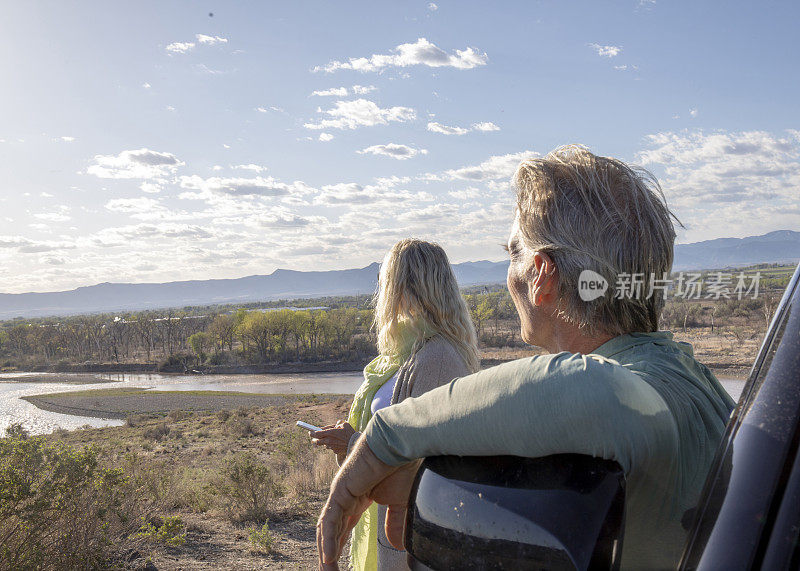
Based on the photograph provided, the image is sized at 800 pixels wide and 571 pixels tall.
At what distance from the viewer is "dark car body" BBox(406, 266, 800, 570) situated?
559 millimetres

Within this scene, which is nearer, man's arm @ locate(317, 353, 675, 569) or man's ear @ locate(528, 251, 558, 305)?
man's arm @ locate(317, 353, 675, 569)

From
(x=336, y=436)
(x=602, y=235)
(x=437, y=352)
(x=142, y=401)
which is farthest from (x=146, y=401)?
(x=602, y=235)

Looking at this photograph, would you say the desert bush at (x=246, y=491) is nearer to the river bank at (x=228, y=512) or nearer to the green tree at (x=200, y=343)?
the river bank at (x=228, y=512)

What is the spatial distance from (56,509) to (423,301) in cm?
494

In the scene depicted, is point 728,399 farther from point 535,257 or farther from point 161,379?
point 161,379

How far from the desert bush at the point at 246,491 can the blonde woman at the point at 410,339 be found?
254 inches

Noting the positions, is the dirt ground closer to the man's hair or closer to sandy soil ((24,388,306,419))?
the man's hair

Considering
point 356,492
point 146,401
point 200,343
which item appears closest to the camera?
point 356,492

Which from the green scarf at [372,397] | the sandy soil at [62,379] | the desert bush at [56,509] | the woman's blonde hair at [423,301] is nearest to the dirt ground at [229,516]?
the desert bush at [56,509]

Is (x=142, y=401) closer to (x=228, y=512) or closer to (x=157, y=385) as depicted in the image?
(x=157, y=385)

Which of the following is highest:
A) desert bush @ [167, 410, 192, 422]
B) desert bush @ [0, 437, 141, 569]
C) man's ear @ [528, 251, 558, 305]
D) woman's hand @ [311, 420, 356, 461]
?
man's ear @ [528, 251, 558, 305]

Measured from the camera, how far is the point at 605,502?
2.17ft

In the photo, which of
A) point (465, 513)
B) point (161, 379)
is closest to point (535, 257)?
point (465, 513)

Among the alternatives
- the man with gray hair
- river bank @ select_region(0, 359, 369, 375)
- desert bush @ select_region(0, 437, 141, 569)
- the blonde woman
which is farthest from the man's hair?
river bank @ select_region(0, 359, 369, 375)
